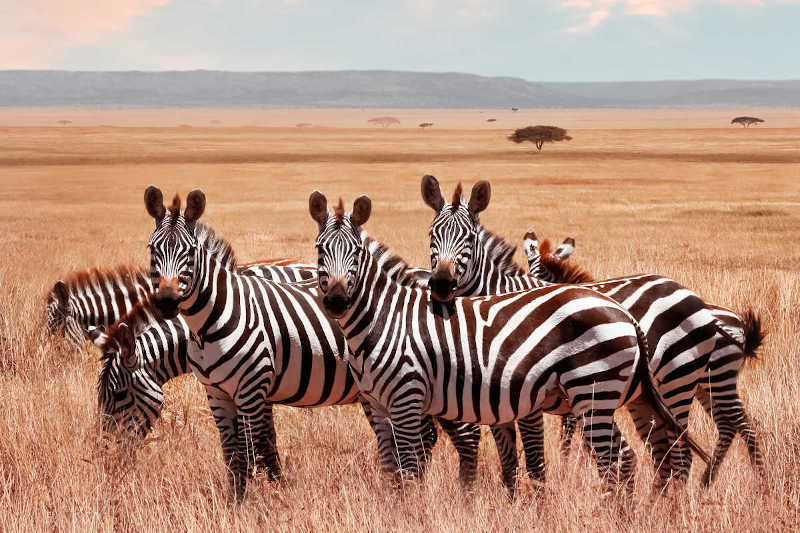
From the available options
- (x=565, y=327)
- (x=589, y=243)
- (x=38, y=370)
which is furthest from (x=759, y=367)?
(x=589, y=243)

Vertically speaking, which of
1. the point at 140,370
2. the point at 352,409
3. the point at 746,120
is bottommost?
the point at 352,409

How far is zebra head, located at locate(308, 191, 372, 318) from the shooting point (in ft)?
17.3

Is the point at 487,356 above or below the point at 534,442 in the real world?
above

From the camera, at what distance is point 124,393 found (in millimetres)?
6668

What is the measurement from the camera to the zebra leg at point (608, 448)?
546cm

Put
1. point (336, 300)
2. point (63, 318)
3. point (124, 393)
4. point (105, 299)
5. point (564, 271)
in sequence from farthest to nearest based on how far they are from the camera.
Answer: point (63, 318) < point (105, 299) < point (564, 271) < point (124, 393) < point (336, 300)

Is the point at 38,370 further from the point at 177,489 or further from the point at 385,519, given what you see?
the point at 385,519

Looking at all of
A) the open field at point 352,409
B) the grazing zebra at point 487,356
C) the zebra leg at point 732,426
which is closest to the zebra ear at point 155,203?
the grazing zebra at point 487,356

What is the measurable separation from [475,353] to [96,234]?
25.1m

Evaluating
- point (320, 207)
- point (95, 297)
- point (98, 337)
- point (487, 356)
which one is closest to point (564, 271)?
point (487, 356)

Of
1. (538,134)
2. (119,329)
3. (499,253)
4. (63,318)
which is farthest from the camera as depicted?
(538,134)

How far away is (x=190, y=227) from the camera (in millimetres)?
5742

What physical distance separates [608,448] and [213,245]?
10.3ft

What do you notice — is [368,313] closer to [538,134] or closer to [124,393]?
[124,393]
